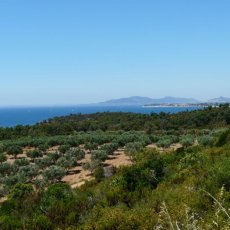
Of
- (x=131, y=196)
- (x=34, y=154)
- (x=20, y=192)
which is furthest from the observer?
(x=34, y=154)

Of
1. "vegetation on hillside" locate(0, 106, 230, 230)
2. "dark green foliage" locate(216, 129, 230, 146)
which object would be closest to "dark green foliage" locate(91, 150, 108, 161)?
"vegetation on hillside" locate(0, 106, 230, 230)

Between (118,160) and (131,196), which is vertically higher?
(131,196)

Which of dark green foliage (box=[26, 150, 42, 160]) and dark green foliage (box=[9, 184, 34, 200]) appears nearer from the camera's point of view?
dark green foliage (box=[9, 184, 34, 200])

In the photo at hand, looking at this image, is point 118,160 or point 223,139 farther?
point 118,160

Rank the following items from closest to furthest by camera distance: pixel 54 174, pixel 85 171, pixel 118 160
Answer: pixel 54 174, pixel 85 171, pixel 118 160

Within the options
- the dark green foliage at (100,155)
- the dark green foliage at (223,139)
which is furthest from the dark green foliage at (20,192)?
the dark green foliage at (223,139)

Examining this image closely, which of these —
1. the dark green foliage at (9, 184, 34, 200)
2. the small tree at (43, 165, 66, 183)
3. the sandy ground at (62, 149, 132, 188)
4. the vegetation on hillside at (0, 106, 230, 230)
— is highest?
the vegetation on hillside at (0, 106, 230, 230)

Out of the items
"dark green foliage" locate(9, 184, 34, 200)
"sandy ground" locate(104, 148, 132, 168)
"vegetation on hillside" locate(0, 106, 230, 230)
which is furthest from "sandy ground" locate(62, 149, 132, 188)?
"dark green foliage" locate(9, 184, 34, 200)

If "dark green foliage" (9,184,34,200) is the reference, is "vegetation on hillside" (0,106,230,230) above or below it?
above

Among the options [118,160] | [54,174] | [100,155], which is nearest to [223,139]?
[118,160]

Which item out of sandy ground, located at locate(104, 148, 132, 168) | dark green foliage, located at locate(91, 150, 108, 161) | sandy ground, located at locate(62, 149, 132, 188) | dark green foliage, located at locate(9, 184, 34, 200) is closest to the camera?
dark green foliage, located at locate(9, 184, 34, 200)

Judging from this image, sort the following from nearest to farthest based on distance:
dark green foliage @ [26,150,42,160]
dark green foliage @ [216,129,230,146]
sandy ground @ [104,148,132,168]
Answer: dark green foliage @ [216,129,230,146] → sandy ground @ [104,148,132,168] → dark green foliage @ [26,150,42,160]

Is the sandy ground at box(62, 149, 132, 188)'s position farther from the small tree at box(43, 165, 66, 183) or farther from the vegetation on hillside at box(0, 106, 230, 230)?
the vegetation on hillside at box(0, 106, 230, 230)

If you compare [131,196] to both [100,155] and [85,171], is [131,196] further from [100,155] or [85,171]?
[100,155]
